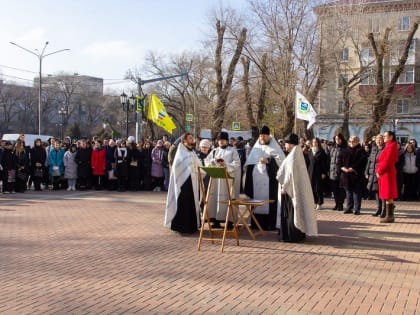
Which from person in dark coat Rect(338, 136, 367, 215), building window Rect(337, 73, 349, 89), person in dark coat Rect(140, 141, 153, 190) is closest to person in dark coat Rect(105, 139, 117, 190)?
person in dark coat Rect(140, 141, 153, 190)

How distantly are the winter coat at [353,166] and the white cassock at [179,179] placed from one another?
4.52m

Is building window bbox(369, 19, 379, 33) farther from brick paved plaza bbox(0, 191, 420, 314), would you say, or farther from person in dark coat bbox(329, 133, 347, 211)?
brick paved plaza bbox(0, 191, 420, 314)

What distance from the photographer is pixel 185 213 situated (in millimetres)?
9766

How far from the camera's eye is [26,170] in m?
17.9

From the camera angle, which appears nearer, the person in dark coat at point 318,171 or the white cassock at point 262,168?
the white cassock at point 262,168

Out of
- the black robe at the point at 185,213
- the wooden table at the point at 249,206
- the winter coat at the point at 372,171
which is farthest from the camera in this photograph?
the winter coat at the point at 372,171

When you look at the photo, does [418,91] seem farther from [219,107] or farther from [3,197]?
[3,197]

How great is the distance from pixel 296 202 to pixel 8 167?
458 inches

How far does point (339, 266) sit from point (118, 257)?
3252 millimetres

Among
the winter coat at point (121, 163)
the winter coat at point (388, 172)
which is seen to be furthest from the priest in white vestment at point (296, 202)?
the winter coat at point (121, 163)

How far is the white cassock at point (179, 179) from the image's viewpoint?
386 inches

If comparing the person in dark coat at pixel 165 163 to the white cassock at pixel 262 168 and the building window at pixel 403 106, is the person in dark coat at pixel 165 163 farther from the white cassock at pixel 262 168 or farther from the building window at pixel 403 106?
the building window at pixel 403 106

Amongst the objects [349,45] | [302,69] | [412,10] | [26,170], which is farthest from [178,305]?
[412,10]

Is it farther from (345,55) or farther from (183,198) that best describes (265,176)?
(345,55)
